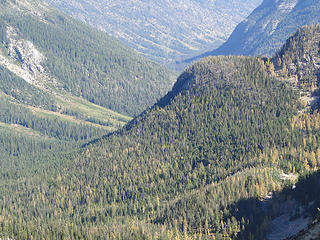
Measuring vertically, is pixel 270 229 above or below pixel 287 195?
below

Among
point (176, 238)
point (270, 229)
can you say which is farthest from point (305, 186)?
point (176, 238)

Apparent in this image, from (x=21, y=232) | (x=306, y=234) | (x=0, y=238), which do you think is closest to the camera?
(x=306, y=234)

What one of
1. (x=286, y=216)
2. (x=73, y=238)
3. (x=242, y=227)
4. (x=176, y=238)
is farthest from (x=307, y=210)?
(x=73, y=238)

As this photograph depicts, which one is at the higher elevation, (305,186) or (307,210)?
(305,186)

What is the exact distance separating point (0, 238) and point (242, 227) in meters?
103

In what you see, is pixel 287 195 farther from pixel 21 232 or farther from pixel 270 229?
pixel 21 232

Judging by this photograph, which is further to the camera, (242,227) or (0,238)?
(242,227)

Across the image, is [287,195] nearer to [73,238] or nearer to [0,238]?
[73,238]

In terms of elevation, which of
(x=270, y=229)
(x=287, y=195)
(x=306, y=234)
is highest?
(x=287, y=195)

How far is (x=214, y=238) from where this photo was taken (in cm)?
19888

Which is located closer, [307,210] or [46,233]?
[307,210]

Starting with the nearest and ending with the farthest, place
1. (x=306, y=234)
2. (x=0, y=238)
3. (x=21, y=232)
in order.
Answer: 1. (x=306, y=234)
2. (x=0, y=238)
3. (x=21, y=232)

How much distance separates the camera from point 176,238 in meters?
200

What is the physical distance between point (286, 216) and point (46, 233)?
107 meters
